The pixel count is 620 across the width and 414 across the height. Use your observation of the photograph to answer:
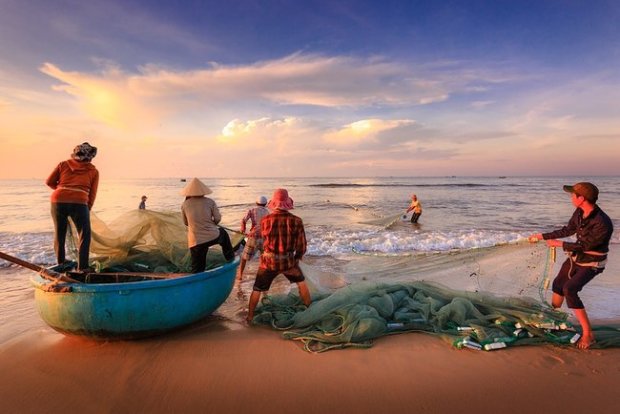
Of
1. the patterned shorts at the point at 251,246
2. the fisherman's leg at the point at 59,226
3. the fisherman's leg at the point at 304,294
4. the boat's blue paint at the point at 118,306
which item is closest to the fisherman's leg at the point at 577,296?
the fisherman's leg at the point at 304,294

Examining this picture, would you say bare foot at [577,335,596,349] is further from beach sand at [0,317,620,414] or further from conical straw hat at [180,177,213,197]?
conical straw hat at [180,177,213,197]

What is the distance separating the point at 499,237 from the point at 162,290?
12.0m

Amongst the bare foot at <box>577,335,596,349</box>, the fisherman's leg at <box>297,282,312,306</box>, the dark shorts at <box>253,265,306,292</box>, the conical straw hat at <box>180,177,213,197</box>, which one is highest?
the conical straw hat at <box>180,177,213,197</box>

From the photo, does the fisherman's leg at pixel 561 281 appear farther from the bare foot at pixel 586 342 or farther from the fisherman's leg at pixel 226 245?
the fisherman's leg at pixel 226 245

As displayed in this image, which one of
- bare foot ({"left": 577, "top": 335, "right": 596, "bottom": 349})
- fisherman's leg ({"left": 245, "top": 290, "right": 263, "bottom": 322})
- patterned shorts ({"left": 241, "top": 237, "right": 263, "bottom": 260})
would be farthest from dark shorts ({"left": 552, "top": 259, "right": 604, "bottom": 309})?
patterned shorts ({"left": 241, "top": 237, "right": 263, "bottom": 260})

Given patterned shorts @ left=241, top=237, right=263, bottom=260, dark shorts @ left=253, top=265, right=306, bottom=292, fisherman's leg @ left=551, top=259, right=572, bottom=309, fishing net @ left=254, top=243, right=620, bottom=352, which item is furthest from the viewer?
patterned shorts @ left=241, top=237, right=263, bottom=260

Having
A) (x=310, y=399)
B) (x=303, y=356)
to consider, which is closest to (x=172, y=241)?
(x=303, y=356)

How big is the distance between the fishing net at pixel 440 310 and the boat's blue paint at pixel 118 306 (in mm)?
1043

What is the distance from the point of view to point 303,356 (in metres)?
3.92

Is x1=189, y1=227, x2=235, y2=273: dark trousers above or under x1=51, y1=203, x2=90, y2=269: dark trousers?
under

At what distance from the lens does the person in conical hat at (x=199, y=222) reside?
16.8 ft

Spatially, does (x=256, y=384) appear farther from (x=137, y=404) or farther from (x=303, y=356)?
(x=137, y=404)

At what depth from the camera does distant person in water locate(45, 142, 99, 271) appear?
463 cm

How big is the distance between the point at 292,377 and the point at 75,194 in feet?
11.0
